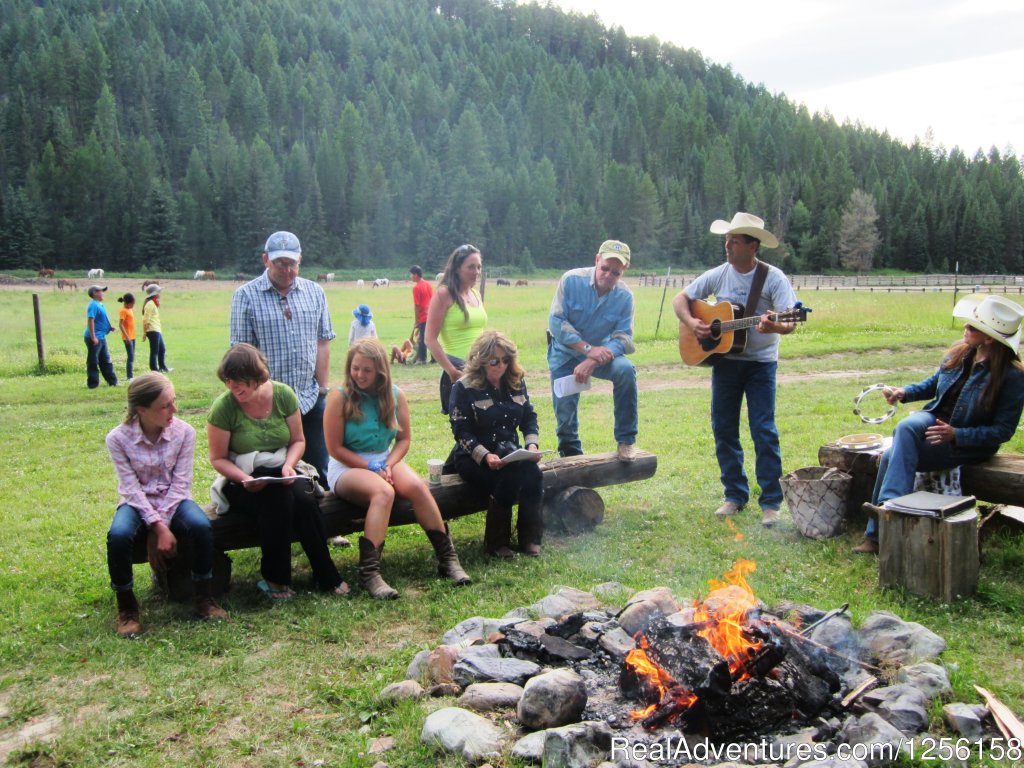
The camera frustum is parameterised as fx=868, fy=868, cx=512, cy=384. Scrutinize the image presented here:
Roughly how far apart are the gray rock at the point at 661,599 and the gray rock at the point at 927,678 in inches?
43.8

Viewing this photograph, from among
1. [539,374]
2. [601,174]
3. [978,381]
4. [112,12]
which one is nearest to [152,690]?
[978,381]

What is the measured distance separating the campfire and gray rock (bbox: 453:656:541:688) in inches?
18.2

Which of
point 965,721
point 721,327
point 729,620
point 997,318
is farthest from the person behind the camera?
point 721,327

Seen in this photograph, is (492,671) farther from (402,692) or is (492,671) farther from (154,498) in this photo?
(154,498)

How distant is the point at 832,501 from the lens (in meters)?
6.20

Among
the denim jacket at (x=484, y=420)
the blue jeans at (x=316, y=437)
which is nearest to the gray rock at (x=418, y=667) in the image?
the denim jacket at (x=484, y=420)

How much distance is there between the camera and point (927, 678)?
152 inches

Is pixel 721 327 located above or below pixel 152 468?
above

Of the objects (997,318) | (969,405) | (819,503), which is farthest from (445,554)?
(997,318)

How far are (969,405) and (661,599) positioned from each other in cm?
255

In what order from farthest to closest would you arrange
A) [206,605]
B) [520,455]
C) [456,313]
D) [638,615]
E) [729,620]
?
[456,313]
[520,455]
[206,605]
[638,615]
[729,620]

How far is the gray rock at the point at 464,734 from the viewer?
11.4 ft

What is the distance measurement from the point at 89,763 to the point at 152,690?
24.1 inches

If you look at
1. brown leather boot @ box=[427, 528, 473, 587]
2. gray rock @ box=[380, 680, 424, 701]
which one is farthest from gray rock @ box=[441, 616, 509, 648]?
brown leather boot @ box=[427, 528, 473, 587]
